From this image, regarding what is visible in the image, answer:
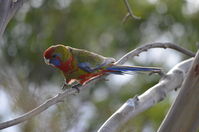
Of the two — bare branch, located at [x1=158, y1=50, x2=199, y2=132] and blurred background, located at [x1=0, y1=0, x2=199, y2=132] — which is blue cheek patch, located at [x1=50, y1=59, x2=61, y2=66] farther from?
blurred background, located at [x1=0, y1=0, x2=199, y2=132]

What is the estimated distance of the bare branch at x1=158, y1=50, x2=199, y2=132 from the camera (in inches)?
79.7

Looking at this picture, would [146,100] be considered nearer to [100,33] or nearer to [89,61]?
[89,61]

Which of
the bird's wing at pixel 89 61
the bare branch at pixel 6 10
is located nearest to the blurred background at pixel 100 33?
the bird's wing at pixel 89 61

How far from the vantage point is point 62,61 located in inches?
155

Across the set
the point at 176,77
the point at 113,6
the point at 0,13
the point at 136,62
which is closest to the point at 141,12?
the point at 113,6

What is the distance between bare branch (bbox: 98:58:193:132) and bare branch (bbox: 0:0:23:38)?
63 cm

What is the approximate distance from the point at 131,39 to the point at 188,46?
3.82ft

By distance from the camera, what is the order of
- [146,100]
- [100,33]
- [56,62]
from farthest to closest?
[100,33] → [56,62] → [146,100]

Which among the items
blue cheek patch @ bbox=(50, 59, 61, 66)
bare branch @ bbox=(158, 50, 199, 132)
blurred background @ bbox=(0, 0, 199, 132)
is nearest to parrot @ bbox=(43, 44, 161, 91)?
blue cheek patch @ bbox=(50, 59, 61, 66)

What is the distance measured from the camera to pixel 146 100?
9.39 feet

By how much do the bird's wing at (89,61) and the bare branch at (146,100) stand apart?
0.61m

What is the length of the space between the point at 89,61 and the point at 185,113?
1.98 m

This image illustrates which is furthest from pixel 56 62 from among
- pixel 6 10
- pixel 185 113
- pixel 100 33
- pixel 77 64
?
pixel 100 33

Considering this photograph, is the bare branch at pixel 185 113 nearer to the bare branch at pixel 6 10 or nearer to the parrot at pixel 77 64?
the bare branch at pixel 6 10
